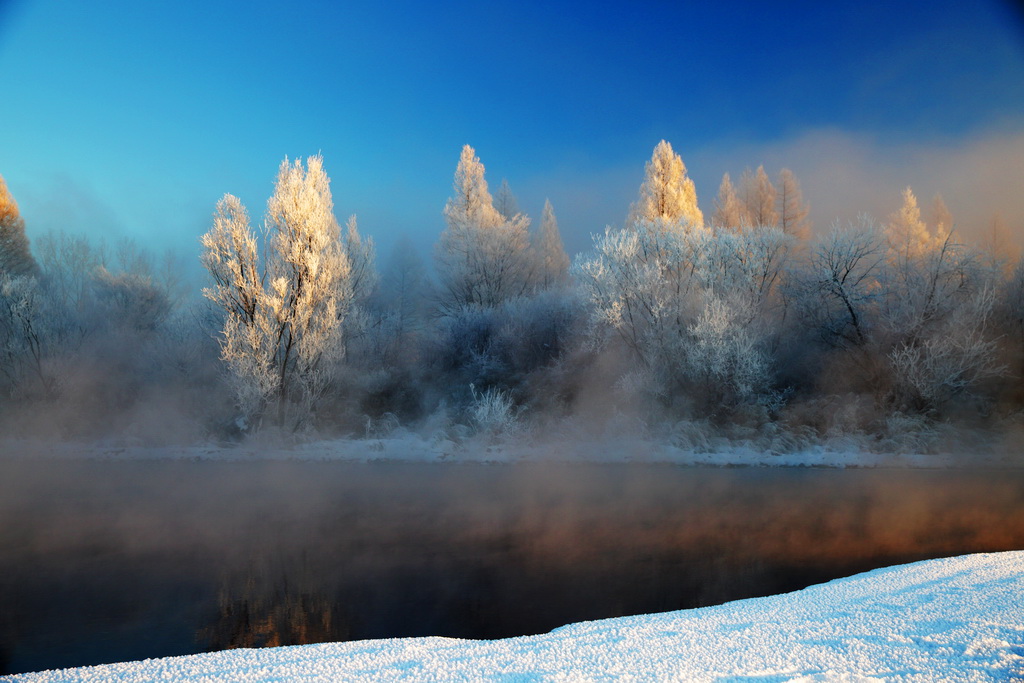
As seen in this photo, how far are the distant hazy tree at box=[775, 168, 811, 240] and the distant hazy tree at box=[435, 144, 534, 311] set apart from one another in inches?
748

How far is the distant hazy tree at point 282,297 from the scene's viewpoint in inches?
766

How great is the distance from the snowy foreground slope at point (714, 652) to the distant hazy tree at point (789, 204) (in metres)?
38.5

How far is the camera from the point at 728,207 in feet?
127

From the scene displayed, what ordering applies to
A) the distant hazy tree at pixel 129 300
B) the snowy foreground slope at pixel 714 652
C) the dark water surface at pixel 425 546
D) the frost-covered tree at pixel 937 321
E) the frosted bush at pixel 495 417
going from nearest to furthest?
the snowy foreground slope at pixel 714 652
the dark water surface at pixel 425 546
the frost-covered tree at pixel 937 321
the frosted bush at pixel 495 417
the distant hazy tree at pixel 129 300

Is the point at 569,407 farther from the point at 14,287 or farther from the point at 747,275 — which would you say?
the point at 14,287

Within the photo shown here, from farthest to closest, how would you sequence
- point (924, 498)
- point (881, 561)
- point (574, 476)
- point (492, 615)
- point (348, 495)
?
point (574, 476) → point (348, 495) → point (924, 498) → point (881, 561) → point (492, 615)

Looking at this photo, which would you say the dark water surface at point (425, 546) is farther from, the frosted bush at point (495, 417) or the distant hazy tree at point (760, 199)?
the distant hazy tree at point (760, 199)

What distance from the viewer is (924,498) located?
481 inches

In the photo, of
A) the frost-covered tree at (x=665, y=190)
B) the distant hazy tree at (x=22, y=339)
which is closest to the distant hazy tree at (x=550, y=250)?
the frost-covered tree at (x=665, y=190)

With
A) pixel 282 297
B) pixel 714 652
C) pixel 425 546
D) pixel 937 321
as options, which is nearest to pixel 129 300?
pixel 282 297

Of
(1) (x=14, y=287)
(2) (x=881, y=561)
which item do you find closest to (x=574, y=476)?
(2) (x=881, y=561)

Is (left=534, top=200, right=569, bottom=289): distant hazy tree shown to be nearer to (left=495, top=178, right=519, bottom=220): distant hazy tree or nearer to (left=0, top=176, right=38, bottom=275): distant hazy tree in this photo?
(left=495, top=178, right=519, bottom=220): distant hazy tree

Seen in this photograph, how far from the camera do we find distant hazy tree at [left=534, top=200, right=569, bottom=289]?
35438mm

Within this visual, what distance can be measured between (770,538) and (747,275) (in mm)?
14464
